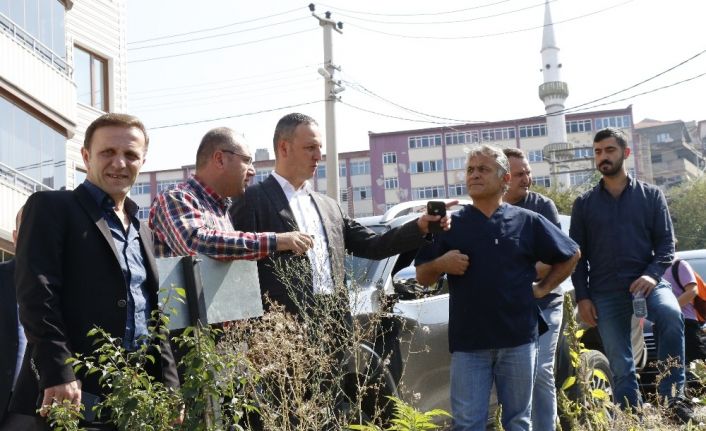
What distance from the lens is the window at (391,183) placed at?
107125mm

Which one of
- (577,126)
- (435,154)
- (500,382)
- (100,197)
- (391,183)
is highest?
(577,126)

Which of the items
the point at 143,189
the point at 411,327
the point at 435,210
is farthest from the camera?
the point at 143,189

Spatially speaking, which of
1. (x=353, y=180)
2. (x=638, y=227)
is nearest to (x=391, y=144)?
(x=353, y=180)

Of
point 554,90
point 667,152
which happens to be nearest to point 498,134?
point 554,90

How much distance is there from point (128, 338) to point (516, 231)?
2247mm

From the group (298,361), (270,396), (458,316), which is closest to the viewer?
(298,361)

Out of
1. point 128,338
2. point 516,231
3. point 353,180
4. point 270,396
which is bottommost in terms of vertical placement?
point 270,396

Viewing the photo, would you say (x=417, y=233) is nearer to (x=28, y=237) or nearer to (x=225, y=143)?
(x=225, y=143)

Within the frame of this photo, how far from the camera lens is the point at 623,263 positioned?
20.8 ft

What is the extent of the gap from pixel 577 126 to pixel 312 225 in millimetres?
110674

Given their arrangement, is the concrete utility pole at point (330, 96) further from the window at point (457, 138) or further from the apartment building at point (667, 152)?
the apartment building at point (667, 152)

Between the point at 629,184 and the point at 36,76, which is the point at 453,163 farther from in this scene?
the point at 629,184

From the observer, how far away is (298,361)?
3.69 metres

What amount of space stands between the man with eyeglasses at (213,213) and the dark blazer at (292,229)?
18 centimetres
